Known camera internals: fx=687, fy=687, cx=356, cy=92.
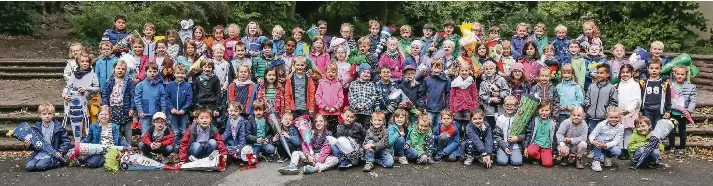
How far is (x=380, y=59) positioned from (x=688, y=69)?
3.87 m

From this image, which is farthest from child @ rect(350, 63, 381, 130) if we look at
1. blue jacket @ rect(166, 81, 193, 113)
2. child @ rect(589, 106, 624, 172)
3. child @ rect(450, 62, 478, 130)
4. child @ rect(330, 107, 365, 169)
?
child @ rect(589, 106, 624, 172)

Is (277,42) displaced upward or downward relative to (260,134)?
upward

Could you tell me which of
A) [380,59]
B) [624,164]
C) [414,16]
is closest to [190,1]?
[414,16]

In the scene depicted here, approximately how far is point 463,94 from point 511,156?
93cm

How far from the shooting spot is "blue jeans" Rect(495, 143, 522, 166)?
7898 millimetres

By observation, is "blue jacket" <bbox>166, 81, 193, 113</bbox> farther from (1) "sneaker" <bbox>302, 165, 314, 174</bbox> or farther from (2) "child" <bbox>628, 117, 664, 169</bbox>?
(2) "child" <bbox>628, 117, 664, 169</bbox>

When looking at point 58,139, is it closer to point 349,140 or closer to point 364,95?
point 349,140

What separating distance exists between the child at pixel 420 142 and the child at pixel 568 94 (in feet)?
5.42

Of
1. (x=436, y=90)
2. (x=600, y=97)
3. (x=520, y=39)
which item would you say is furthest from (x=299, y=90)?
(x=600, y=97)

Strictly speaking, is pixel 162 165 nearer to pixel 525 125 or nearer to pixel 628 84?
pixel 525 125

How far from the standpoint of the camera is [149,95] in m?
8.16

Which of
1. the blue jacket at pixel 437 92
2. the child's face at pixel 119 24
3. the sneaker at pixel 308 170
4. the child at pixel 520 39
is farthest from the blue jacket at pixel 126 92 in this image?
the child at pixel 520 39

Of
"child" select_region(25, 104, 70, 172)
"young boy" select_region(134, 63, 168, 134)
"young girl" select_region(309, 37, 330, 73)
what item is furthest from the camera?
"young girl" select_region(309, 37, 330, 73)

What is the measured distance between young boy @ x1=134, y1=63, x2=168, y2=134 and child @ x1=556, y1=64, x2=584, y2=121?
4.77 meters
